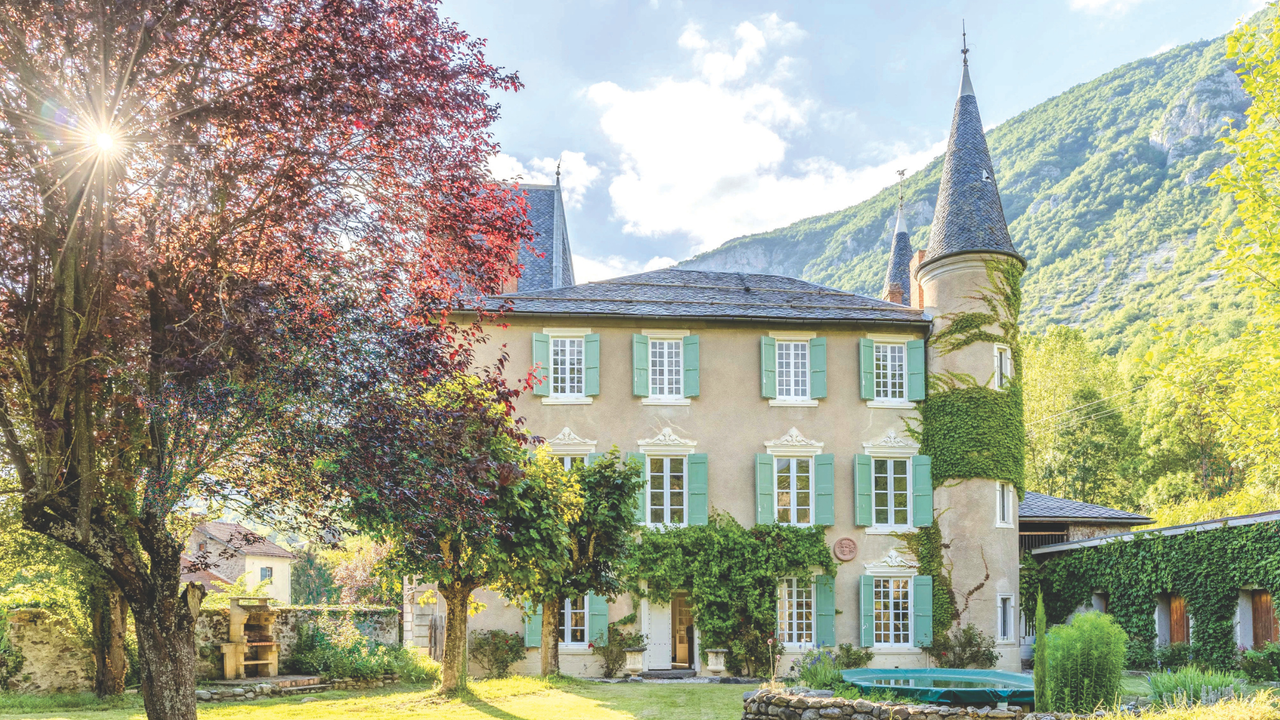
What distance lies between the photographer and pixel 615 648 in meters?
19.1

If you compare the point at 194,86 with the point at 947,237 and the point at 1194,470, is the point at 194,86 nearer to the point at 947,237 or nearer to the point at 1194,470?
the point at 947,237

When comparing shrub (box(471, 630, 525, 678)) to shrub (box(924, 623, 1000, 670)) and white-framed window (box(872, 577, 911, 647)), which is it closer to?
white-framed window (box(872, 577, 911, 647))

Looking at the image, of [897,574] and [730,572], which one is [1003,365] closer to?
[897,574]

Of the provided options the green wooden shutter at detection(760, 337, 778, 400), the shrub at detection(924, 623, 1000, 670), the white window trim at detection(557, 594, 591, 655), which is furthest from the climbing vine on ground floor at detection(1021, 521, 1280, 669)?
the white window trim at detection(557, 594, 591, 655)

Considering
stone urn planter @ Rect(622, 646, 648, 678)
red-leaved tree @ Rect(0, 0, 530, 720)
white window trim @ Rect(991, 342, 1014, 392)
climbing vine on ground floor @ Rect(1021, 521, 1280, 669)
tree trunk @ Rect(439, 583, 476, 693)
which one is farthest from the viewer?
white window trim @ Rect(991, 342, 1014, 392)

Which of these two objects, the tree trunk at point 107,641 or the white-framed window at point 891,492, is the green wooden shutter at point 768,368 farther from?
the tree trunk at point 107,641

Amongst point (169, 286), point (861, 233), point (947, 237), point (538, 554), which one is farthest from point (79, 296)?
point (861, 233)

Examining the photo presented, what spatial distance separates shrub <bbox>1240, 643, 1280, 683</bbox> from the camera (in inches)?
606

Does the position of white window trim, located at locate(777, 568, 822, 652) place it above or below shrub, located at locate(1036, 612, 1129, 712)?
below

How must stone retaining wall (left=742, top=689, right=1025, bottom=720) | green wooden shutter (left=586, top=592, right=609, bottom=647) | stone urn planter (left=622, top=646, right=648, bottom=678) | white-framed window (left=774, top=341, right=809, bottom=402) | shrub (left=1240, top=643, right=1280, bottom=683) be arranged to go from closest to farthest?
stone retaining wall (left=742, top=689, right=1025, bottom=720) → shrub (left=1240, top=643, right=1280, bottom=683) → stone urn planter (left=622, top=646, right=648, bottom=678) → green wooden shutter (left=586, top=592, right=609, bottom=647) → white-framed window (left=774, top=341, right=809, bottom=402)

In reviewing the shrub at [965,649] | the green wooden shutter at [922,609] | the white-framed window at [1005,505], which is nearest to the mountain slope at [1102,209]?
the white-framed window at [1005,505]

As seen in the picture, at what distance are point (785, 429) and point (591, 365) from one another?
4628 mm

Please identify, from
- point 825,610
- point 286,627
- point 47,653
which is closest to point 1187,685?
point 825,610

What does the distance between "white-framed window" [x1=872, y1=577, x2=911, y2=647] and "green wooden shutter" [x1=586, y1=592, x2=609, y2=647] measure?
5928mm
